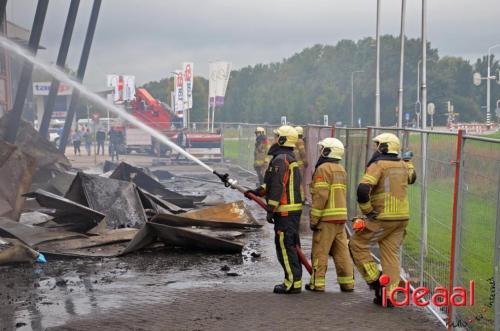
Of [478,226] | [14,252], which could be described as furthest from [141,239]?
[478,226]

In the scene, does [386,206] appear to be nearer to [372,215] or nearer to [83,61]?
[372,215]

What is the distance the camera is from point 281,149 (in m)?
8.02

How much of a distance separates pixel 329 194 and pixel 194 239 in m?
2.97

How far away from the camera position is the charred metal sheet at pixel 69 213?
10.5 metres

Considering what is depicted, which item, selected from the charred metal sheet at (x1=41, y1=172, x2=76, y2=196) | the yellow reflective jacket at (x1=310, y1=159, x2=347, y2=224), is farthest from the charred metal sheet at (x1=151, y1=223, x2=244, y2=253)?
the charred metal sheet at (x1=41, y1=172, x2=76, y2=196)

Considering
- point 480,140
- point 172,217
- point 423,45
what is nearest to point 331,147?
point 480,140

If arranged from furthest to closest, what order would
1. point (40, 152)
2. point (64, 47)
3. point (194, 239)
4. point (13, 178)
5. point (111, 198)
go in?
point (64, 47), point (40, 152), point (13, 178), point (111, 198), point (194, 239)

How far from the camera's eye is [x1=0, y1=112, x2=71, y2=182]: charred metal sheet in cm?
1745

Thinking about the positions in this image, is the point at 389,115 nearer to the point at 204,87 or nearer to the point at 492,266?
the point at 204,87

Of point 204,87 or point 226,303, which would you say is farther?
point 204,87

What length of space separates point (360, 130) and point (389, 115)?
2638 inches

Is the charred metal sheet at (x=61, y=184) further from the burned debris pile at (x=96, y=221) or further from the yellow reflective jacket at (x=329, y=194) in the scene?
the yellow reflective jacket at (x=329, y=194)

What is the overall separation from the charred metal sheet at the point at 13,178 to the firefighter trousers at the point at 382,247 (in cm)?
630

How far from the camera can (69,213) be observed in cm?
1093
